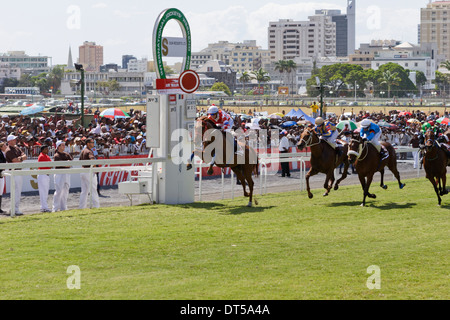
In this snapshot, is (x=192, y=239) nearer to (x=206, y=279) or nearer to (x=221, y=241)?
(x=221, y=241)

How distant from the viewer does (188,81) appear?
1571 centimetres

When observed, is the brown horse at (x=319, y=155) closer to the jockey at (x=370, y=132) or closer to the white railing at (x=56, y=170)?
the jockey at (x=370, y=132)

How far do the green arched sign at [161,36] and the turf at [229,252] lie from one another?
336 centimetres

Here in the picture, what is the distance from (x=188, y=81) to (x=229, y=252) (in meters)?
6.60

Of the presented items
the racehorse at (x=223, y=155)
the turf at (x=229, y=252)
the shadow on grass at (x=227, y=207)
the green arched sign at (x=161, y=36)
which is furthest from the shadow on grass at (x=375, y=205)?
the green arched sign at (x=161, y=36)

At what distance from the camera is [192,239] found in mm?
11000

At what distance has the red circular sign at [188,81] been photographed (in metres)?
15.6

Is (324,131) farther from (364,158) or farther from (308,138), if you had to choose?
(364,158)

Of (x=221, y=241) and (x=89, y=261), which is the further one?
(x=221, y=241)

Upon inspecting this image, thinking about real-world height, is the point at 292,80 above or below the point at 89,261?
above

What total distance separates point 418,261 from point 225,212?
18.1 feet

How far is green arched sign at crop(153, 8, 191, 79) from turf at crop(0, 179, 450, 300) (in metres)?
3.36
